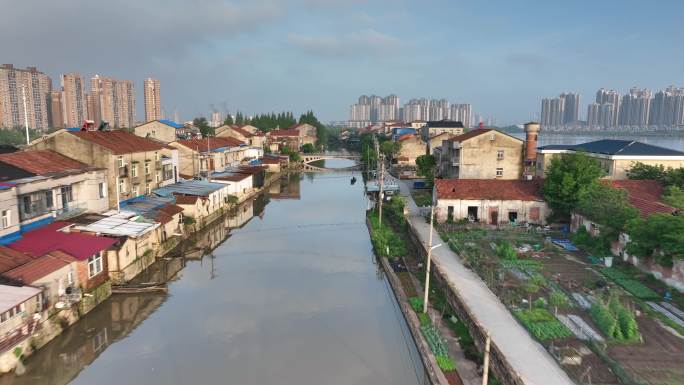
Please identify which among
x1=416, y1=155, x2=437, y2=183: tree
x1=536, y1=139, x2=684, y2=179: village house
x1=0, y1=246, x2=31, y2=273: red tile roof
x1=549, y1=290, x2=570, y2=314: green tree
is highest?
x1=536, y1=139, x2=684, y2=179: village house

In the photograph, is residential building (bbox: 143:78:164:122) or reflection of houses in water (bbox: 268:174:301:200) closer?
reflection of houses in water (bbox: 268:174:301:200)

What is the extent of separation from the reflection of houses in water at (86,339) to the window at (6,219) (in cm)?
403

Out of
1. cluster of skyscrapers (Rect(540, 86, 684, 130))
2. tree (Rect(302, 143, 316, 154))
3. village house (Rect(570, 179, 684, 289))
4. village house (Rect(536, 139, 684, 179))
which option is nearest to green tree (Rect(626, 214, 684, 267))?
village house (Rect(570, 179, 684, 289))

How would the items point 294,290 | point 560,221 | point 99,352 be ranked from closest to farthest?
point 99,352 < point 294,290 < point 560,221

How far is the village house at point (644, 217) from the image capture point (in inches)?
579

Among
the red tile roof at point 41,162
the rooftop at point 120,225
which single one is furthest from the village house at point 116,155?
the rooftop at point 120,225

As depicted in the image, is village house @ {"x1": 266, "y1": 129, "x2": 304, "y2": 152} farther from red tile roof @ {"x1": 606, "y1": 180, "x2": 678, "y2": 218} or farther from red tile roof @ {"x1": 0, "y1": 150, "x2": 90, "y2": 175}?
red tile roof @ {"x1": 606, "y1": 180, "x2": 678, "y2": 218}

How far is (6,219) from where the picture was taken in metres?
14.9

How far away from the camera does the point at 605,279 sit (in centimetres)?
1581

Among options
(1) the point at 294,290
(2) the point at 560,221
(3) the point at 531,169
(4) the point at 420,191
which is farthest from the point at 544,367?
(4) the point at 420,191

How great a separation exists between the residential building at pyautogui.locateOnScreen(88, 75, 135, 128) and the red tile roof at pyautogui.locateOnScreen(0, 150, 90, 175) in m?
84.1

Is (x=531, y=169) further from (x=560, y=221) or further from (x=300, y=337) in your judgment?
(x=300, y=337)

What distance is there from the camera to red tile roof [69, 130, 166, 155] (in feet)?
73.3

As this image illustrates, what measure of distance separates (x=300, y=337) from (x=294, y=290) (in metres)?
3.94
